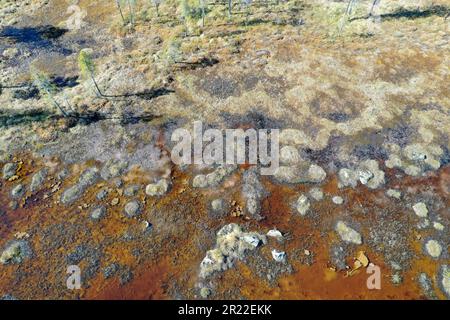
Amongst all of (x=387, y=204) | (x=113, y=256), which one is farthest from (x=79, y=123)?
(x=387, y=204)

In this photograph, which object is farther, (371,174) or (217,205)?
(371,174)

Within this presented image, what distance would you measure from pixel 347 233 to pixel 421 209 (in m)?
7.30

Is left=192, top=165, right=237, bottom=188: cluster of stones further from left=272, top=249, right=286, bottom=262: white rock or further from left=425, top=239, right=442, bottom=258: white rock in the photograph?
left=425, top=239, right=442, bottom=258: white rock

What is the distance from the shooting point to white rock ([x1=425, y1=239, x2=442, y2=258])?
1077 inches

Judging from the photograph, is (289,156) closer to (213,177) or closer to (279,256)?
(213,177)

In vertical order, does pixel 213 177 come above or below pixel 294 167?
below

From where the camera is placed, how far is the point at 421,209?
29922mm

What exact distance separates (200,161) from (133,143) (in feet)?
25.4

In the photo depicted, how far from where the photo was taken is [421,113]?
1474 inches

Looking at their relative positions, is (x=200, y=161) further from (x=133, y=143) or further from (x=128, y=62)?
(x=128, y=62)

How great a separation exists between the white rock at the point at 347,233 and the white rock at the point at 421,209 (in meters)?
6.05

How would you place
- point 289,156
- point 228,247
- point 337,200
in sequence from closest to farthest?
point 228,247, point 337,200, point 289,156

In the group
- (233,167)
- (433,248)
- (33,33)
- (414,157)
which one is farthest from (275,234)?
(33,33)

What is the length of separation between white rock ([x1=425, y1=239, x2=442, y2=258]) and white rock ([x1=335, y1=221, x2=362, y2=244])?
5405 millimetres
